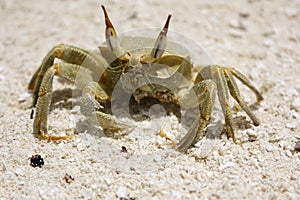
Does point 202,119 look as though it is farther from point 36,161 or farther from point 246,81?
point 36,161

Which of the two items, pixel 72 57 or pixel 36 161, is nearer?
pixel 36 161

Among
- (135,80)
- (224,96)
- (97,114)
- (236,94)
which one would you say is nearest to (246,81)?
(236,94)

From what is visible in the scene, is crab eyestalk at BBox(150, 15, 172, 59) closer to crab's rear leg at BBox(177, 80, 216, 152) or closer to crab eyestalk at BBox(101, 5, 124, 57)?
crab eyestalk at BBox(101, 5, 124, 57)

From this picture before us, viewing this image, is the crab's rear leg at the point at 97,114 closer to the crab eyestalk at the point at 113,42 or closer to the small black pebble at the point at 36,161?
the crab eyestalk at the point at 113,42

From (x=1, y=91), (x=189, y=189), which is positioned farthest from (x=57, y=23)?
(x=189, y=189)

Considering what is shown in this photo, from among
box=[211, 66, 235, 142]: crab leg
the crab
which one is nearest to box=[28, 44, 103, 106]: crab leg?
the crab

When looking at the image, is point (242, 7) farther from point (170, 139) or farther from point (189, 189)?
point (189, 189)

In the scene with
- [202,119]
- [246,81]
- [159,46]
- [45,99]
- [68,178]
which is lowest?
[68,178]
